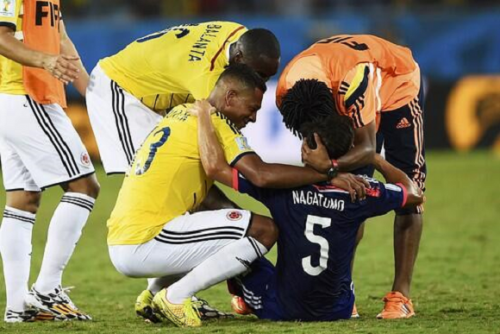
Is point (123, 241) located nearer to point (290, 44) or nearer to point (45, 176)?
point (45, 176)

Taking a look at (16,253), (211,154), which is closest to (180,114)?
(211,154)

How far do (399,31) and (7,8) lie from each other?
12.8 metres

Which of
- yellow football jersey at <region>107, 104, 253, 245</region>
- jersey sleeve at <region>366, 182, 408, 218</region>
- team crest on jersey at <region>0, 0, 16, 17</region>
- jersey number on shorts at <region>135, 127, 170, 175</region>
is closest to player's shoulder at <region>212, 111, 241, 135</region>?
yellow football jersey at <region>107, 104, 253, 245</region>

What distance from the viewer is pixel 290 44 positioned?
59.1ft

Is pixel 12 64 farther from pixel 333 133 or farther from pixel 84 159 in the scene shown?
pixel 333 133

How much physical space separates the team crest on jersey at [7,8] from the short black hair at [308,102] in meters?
1.78

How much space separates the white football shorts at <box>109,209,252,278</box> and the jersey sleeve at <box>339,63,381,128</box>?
0.82 metres

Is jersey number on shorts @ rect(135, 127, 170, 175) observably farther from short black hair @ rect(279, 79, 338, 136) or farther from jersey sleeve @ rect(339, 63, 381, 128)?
jersey sleeve @ rect(339, 63, 381, 128)

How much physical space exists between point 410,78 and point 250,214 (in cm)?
146

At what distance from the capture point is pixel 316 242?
18.9 feet

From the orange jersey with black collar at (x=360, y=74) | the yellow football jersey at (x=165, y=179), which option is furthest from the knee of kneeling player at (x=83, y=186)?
the orange jersey with black collar at (x=360, y=74)

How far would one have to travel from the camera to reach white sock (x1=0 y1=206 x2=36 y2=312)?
6324mm

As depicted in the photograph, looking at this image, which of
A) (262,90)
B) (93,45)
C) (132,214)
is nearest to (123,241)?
(132,214)

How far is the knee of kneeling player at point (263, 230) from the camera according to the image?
18.9 ft
